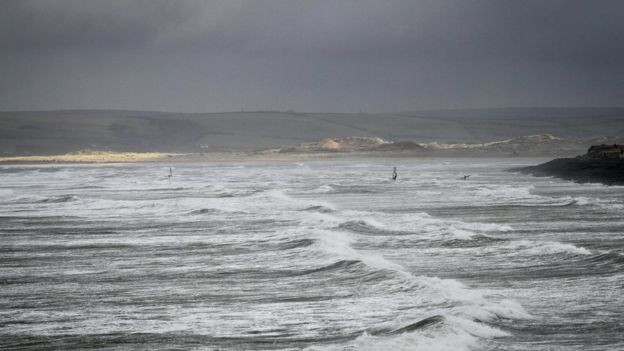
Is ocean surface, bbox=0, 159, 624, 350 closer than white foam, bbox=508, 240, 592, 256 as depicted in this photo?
Yes

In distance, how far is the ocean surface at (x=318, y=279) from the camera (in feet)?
38.9

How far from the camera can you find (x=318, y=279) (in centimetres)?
1647

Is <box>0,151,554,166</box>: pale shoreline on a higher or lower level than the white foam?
lower

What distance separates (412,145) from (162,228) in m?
103

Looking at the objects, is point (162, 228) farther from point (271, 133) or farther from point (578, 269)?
point (271, 133)

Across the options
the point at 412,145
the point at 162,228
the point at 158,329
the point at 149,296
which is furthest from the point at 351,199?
the point at 412,145

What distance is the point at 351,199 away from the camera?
3934 cm

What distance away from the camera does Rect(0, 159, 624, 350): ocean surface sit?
467 inches

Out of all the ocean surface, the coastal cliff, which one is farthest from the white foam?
the coastal cliff

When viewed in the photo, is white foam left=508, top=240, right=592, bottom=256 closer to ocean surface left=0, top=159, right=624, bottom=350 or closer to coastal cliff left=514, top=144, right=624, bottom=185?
ocean surface left=0, top=159, right=624, bottom=350

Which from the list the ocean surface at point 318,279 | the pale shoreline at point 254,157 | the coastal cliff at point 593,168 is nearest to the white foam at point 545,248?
the ocean surface at point 318,279

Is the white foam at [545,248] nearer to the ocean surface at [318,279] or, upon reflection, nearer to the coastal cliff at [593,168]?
the ocean surface at [318,279]

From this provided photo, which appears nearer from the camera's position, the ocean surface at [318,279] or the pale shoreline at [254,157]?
the ocean surface at [318,279]

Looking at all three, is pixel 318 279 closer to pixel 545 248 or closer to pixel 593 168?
pixel 545 248
